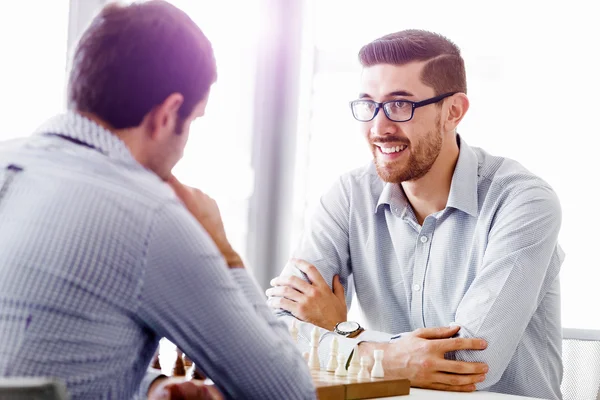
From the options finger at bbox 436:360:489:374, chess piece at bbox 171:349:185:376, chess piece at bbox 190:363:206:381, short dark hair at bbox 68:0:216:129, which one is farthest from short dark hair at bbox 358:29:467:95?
short dark hair at bbox 68:0:216:129

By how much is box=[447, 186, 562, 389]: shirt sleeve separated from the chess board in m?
0.37

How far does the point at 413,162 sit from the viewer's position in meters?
2.88

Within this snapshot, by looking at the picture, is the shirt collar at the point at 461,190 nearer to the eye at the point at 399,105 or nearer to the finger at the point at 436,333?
the eye at the point at 399,105

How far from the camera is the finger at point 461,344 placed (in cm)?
225

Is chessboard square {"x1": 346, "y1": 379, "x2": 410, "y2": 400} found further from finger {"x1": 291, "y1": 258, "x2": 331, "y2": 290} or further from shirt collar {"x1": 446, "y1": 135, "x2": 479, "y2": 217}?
shirt collar {"x1": 446, "y1": 135, "x2": 479, "y2": 217}

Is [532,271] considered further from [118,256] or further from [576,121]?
[576,121]

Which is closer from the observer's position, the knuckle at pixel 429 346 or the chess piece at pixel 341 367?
the chess piece at pixel 341 367

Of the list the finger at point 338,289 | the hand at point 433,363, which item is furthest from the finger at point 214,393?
the finger at point 338,289

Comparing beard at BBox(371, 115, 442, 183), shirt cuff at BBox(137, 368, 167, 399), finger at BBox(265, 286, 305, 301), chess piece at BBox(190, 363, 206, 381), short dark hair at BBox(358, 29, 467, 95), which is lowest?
chess piece at BBox(190, 363, 206, 381)

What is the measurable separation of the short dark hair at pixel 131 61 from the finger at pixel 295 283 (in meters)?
1.42

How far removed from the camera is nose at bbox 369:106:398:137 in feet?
9.52

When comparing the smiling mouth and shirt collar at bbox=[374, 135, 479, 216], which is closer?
shirt collar at bbox=[374, 135, 479, 216]

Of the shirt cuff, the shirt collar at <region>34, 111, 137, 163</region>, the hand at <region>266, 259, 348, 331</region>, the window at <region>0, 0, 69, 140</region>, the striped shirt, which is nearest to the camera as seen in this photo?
the striped shirt

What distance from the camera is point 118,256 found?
1162mm
